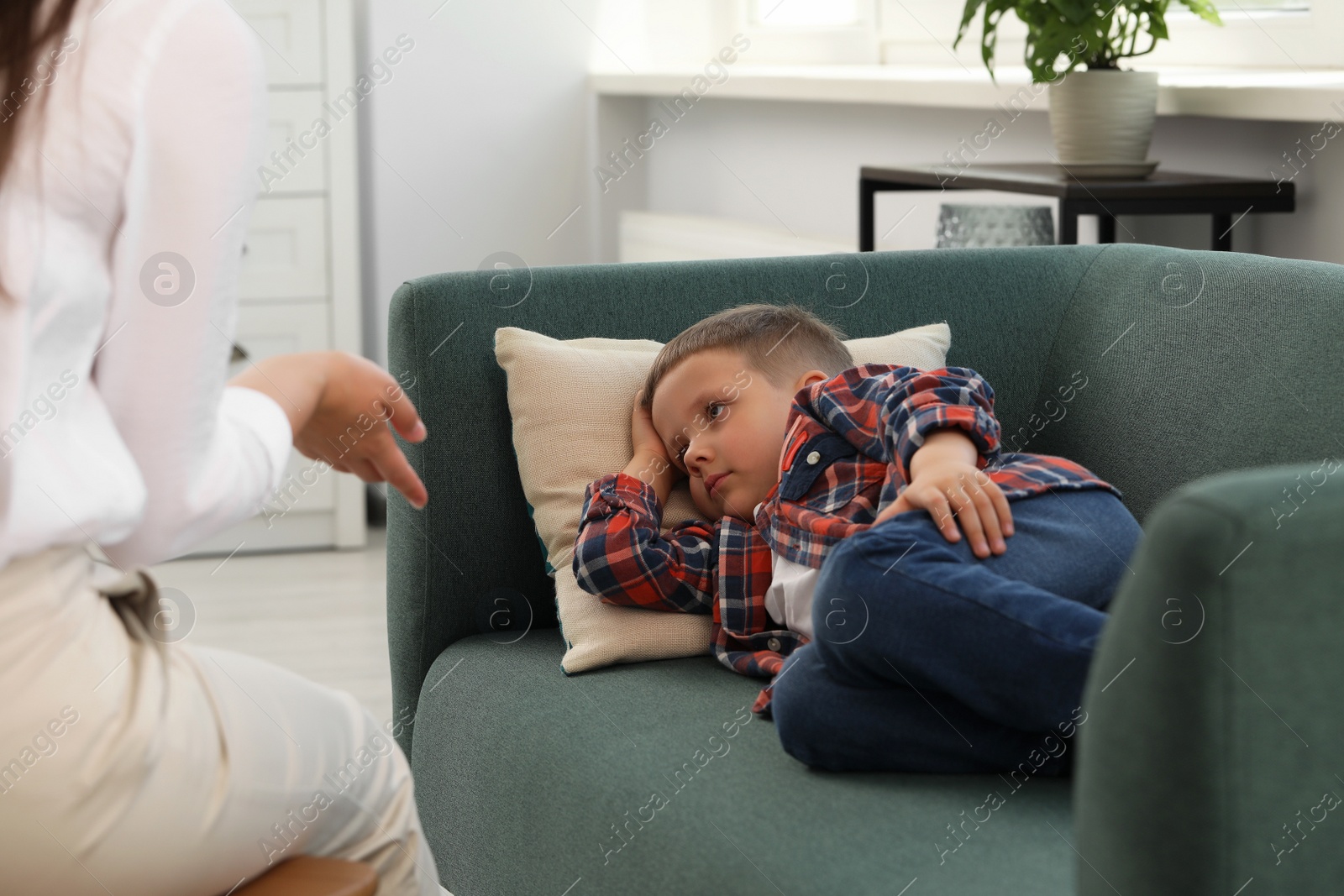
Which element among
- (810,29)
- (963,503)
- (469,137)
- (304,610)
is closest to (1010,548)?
(963,503)

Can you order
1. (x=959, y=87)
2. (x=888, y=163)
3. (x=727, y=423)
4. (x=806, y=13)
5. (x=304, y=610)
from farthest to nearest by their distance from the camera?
(x=806, y=13) → (x=304, y=610) → (x=888, y=163) → (x=959, y=87) → (x=727, y=423)

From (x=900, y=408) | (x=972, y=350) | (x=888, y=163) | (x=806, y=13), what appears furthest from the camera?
(x=806, y=13)

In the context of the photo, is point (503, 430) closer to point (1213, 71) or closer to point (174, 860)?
point (174, 860)

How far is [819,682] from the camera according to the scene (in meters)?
1.11

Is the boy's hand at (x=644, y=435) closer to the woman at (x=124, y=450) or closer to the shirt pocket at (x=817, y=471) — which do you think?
the shirt pocket at (x=817, y=471)

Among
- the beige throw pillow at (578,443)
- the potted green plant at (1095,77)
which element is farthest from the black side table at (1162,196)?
the beige throw pillow at (578,443)

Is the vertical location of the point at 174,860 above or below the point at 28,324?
below

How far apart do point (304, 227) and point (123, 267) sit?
282cm

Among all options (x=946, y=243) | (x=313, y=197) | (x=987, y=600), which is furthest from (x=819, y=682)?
(x=313, y=197)

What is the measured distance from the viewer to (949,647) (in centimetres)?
103

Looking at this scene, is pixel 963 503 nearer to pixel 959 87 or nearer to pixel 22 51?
pixel 22 51

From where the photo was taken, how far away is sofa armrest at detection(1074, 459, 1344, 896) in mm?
664

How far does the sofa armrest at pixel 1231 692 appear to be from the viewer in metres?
0.66

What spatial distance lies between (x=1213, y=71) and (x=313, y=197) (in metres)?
2.08
